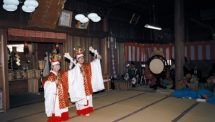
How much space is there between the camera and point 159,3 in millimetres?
10297

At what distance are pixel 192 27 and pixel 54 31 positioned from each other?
28.4 ft

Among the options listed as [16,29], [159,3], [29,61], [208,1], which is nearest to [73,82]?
[16,29]

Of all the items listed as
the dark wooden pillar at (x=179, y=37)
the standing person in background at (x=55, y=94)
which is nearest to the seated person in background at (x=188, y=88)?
the dark wooden pillar at (x=179, y=37)

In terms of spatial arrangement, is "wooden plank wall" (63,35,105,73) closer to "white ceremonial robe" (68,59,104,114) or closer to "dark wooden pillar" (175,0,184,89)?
"white ceremonial robe" (68,59,104,114)

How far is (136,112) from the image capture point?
525 centimetres

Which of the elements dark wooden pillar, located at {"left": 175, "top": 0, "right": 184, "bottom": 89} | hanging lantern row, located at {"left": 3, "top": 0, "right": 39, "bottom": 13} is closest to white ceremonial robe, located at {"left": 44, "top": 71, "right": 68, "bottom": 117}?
hanging lantern row, located at {"left": 3, "top": 0, "right": 39, "bottom": 13}

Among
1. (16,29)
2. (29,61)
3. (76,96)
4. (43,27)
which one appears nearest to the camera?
(76,96)

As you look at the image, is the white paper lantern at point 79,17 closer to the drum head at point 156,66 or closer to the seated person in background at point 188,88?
the drum head at point 156,66

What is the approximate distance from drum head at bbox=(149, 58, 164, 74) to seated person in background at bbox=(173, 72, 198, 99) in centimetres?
137

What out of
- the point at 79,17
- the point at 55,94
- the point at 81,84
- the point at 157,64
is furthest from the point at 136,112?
the point at 79,17

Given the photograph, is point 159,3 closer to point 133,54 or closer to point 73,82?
point 133,54

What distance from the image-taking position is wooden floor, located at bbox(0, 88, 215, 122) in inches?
184

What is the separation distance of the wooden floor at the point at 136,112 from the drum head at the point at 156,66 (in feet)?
8.00

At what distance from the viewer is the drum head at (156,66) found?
8.81m
